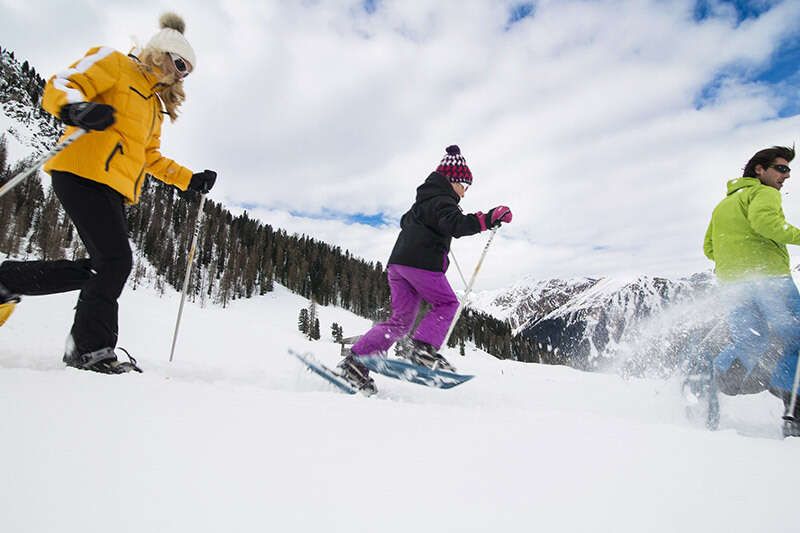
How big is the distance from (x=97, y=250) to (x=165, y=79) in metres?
1.17

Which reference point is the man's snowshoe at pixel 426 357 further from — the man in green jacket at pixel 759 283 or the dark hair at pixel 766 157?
the dark hair at pixel 766 157

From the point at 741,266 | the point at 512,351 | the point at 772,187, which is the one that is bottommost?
the point at 512,351

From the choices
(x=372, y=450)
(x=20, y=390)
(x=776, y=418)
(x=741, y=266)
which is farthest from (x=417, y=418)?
(x=776, y=418)

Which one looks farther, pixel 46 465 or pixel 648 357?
pixel 648 357

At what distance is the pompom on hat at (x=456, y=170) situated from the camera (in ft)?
11.3

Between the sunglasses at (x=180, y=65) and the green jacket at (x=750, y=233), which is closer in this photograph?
the sunglasses at (x=180, y=65)

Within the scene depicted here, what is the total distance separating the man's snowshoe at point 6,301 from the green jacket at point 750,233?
492 centimetres

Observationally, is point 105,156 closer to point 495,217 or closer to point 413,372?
point 413,372

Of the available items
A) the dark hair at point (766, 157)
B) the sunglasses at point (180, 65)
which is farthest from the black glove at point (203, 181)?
the dark hair at point (766, 157)

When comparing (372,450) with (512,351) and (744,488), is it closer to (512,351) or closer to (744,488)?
(744,488)

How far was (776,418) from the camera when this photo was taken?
123 inches

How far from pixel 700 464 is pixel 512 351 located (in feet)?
197

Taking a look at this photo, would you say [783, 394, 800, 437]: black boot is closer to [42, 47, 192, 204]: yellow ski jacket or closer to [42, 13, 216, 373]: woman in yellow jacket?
[42, 13, 216, 373]: woman in yellow jacket

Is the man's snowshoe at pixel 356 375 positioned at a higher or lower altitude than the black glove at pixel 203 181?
lower
